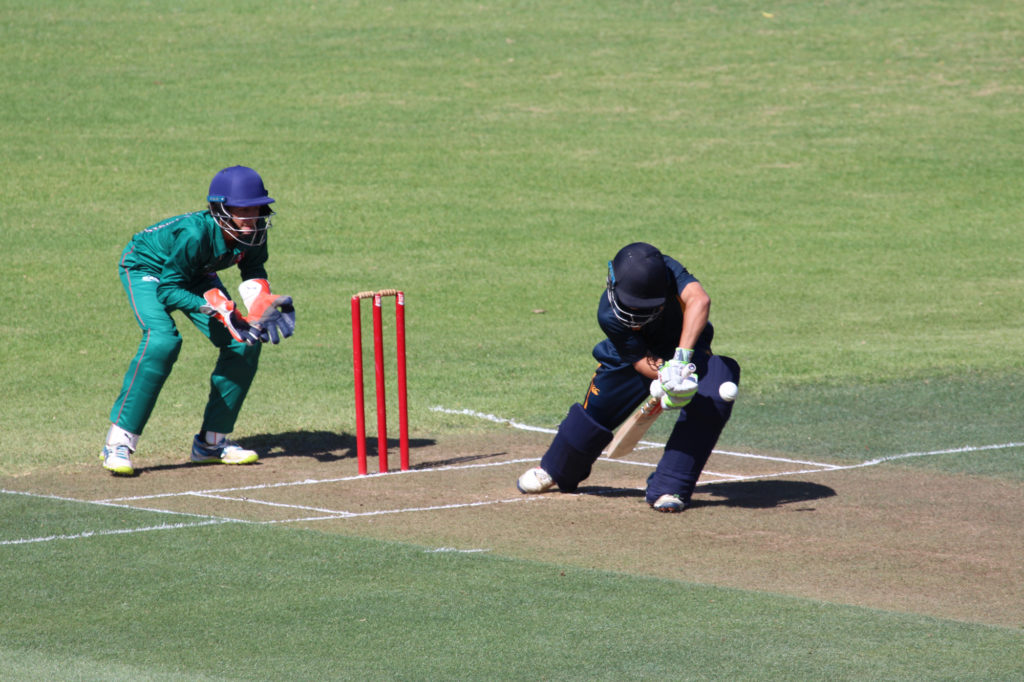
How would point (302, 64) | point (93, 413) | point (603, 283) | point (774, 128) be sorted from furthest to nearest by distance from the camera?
point (302, 64) → point (774, 128) → point (603, 283) → point (93, 413)

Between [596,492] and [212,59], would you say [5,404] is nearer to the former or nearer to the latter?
[596,492]

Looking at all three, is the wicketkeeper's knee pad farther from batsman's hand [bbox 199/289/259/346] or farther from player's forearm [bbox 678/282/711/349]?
batsman's hand [bbox 199/289/259/346]

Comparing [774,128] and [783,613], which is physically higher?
[774,128]

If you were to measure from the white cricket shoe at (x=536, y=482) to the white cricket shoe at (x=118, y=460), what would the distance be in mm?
2715

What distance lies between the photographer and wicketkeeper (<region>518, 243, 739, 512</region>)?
838 cm

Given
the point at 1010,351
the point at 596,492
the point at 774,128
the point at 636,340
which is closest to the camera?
the point at 636,340

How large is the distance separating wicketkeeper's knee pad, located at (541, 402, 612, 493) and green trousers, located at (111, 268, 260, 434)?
2.53 meters

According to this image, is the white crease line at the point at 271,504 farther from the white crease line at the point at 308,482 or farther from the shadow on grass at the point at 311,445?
the shadow on grass at the point at 311,445

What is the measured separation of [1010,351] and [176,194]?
42.9 ft

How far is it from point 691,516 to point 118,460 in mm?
3904

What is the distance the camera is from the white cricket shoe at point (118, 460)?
9.85m

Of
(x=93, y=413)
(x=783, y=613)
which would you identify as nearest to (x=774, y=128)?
(x=93, y=413)

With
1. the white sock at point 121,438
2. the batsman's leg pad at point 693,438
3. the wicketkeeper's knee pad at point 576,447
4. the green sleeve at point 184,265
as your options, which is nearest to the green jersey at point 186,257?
the green sleeve at point 184,265

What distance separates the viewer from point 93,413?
12.1m
